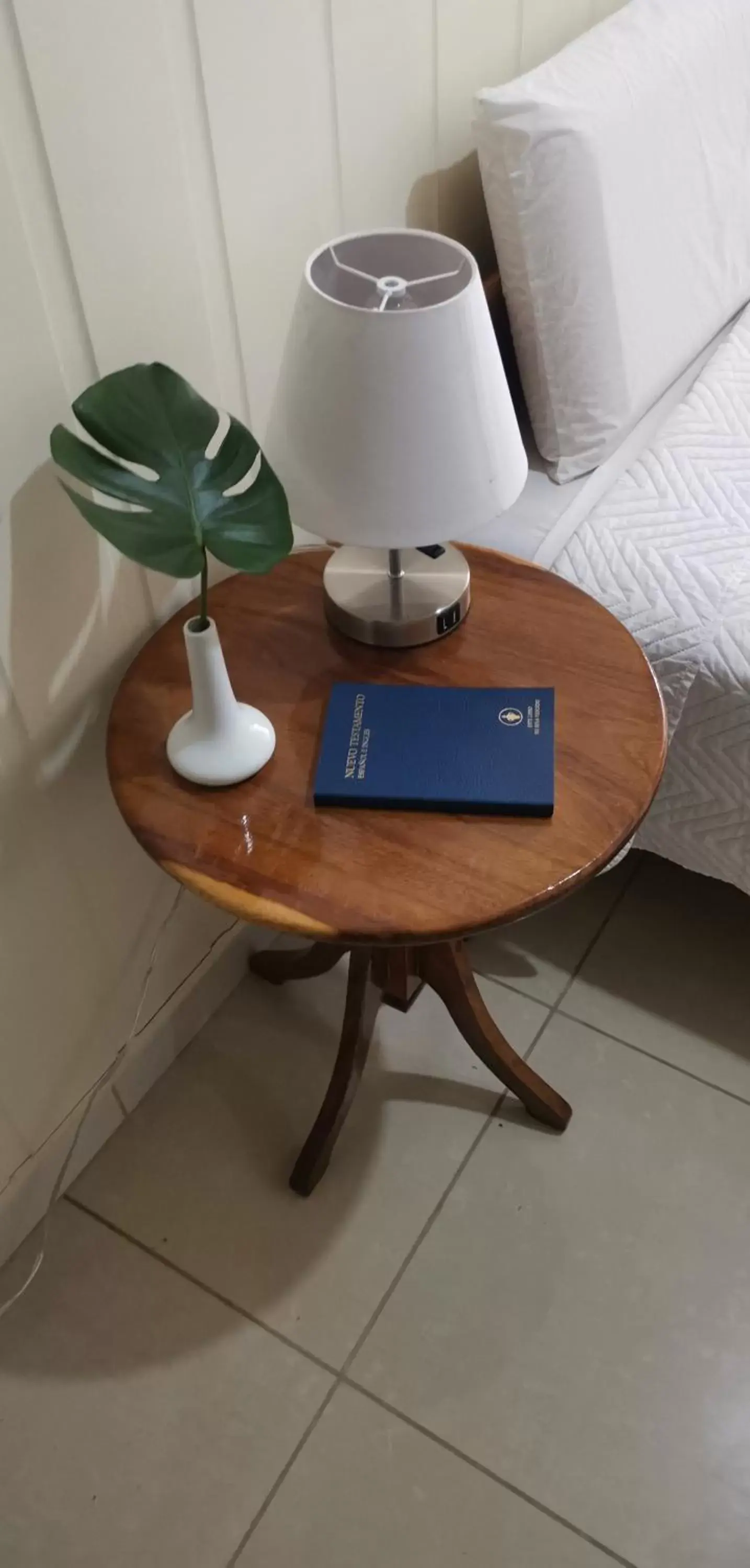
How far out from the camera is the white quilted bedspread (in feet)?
3.67

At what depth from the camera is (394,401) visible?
2.55 ft

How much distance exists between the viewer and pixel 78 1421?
1.09 meters

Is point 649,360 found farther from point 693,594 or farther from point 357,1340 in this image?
point 357,1340

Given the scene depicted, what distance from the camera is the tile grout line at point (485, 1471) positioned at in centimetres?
100

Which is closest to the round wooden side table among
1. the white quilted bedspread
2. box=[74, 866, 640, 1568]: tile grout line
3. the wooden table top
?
the wooden table top

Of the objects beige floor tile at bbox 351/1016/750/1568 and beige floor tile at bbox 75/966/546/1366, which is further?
beige floor tile at bbox 75/966/546/1366

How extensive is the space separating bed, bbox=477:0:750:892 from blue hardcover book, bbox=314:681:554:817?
294 mm

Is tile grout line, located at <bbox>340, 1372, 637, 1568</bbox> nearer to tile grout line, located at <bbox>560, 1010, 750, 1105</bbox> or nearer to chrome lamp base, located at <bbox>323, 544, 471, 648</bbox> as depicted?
tile grout line, located at <bbox>560, 1010, 750, 1105</bbox>

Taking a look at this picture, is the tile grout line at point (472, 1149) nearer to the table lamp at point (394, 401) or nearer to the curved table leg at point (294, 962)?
the curved table leg at point (294, 962)

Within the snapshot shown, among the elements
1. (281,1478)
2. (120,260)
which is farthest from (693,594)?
(281,1478)

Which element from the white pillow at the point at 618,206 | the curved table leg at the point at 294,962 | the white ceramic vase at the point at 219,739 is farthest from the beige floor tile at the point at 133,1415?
the white pillow at the point at 618,206

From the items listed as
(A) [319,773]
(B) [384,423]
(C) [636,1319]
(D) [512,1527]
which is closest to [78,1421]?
(D) [512,1527]

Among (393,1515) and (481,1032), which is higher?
(481,1032)

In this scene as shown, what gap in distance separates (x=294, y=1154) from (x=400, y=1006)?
0.21m
